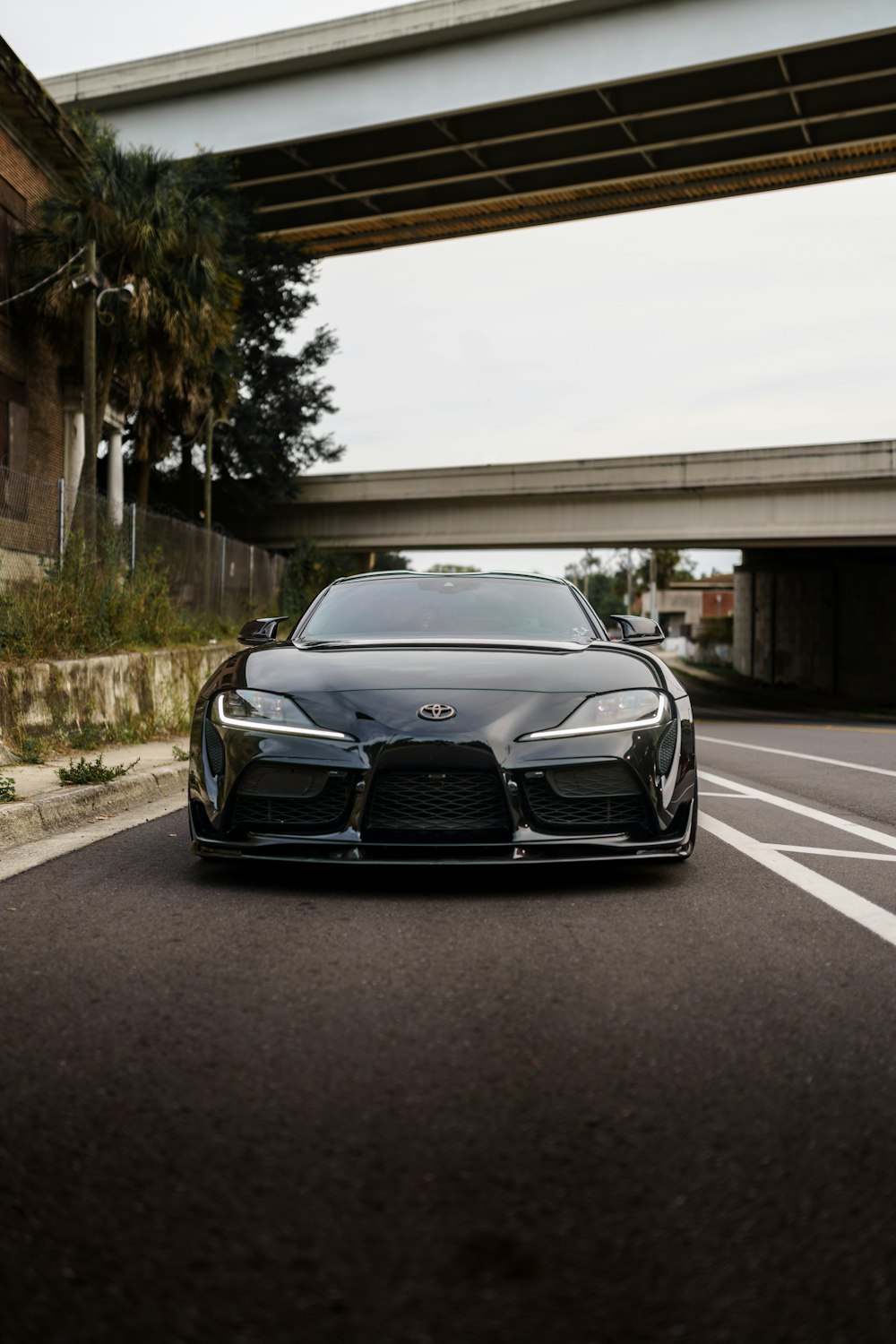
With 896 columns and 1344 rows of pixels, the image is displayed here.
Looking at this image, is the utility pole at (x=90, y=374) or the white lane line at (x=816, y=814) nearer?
the white lane line at (x=816, y=814)

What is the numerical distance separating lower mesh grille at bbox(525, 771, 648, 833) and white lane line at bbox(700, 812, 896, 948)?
2.66ft

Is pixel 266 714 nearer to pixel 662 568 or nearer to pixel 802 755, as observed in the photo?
pixel 802 755

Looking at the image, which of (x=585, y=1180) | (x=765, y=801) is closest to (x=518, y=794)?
(x=585, y=1180)

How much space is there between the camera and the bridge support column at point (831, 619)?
4562cm

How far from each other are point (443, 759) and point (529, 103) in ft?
107

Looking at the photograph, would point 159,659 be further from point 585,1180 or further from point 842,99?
point 842,99

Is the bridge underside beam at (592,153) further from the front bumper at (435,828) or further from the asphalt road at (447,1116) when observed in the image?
the asphalt road at (447,1116)

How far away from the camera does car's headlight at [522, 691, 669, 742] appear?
505 centimetres

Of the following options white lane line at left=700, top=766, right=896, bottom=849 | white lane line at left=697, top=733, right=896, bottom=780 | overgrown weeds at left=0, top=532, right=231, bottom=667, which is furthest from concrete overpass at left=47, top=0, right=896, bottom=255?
white lane line at left=700, top=766, right=896, bottom=849

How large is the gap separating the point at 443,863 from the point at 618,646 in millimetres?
1553

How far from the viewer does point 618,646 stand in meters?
5.94

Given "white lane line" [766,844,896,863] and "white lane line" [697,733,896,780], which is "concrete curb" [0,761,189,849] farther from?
"white lane line" [697,733,896,780]

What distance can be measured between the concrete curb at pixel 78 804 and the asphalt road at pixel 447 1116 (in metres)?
1.63

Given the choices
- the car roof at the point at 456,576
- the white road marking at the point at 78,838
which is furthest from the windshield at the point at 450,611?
the white road marking at the point at 78,838
